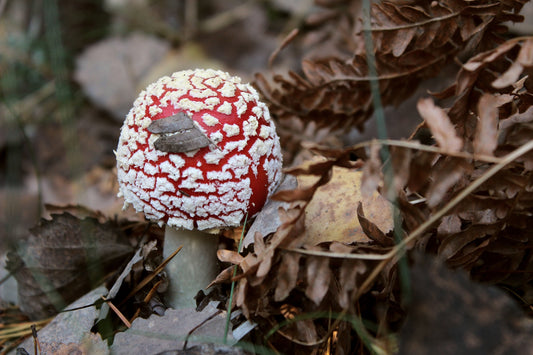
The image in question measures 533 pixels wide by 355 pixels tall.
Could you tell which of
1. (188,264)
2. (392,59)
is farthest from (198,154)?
(392,59)

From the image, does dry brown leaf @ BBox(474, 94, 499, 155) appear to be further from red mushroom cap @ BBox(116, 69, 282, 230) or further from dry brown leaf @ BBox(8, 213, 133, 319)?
dry brown leaf @ BBox(8, 213, 133, 319)

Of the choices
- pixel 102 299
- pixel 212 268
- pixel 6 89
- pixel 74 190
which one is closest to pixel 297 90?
pixel 212 268

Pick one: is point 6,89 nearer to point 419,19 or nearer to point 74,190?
point 74,190

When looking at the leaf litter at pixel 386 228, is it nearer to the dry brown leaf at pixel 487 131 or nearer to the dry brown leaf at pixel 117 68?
the dry brown leaf at pixel 487 131

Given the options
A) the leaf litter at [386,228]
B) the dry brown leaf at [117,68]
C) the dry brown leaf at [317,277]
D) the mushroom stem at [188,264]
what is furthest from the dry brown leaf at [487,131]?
the dry brown leaf at [117,68]

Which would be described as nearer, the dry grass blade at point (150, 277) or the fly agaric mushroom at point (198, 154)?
the fly agaric mushroom at point (198, 154)

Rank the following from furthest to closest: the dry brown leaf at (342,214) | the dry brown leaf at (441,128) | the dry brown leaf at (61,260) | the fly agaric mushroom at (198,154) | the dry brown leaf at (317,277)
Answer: the dry brown leaf at (61,260), the dry brown leaf at (342,214), the fly agaric mushroom at (198,154), the dry brown leaf at (317,277), the dry brown leaf at (441,128)
